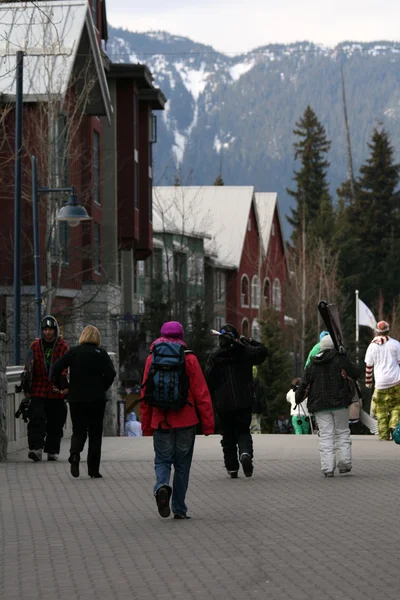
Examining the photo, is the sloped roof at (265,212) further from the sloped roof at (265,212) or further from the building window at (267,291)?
the building window at (267,291)

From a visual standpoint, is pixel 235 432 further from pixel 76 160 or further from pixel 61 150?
pixel 76 160

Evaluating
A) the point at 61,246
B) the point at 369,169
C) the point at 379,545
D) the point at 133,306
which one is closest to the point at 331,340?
the point at 379,545

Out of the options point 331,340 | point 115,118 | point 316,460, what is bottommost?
point 316,460

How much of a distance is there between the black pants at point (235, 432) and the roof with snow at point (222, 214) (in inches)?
2345

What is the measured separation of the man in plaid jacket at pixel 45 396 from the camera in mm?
16781

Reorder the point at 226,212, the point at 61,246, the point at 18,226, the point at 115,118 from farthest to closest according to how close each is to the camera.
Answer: the point at 226,212 → the point at 115,118 → the point at 61,246 → the point at 18,226

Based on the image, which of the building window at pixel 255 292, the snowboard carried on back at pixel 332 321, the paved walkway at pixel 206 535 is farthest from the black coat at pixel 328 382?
the building window at pixel 255 292

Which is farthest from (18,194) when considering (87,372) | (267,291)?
(267,291)

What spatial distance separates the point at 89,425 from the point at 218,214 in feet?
223

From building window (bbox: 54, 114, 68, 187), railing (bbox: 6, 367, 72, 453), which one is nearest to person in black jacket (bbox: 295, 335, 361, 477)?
railing (bbox: 6, 367, 72, 453)

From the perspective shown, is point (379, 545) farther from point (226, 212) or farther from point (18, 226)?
point (226, 212)

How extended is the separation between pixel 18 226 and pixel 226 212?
5815 centimetres

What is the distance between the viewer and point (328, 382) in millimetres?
15273

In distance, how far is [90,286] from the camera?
4359 cm
